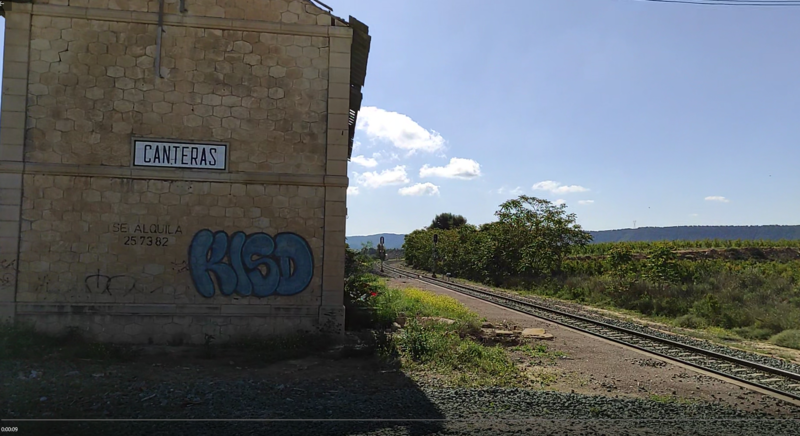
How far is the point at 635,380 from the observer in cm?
889

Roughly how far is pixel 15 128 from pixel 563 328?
12.7 metres

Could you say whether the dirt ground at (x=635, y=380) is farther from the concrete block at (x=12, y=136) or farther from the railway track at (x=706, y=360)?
the concrete block at (x=12, y=136)

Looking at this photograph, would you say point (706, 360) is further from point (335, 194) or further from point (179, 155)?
point (179, 155)

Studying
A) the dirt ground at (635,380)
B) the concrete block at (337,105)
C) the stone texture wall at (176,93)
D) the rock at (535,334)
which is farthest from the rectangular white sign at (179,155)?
the rock at (535,334)

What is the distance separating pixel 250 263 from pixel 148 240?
5.97 ft

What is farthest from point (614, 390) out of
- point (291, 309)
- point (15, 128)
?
point (15, 128)

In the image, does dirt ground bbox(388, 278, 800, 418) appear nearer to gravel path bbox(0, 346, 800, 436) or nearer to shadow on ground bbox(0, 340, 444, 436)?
gravel path bbox(0, 346, 800, 436)

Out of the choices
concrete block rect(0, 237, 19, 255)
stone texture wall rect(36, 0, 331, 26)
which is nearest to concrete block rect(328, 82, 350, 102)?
stone texture wall rect(36, 0, 331, 26)

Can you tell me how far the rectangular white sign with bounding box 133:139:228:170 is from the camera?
1019cm

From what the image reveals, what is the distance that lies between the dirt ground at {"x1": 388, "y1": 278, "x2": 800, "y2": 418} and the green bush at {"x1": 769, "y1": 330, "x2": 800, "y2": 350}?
4386 mm

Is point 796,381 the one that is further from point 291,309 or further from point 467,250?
point 467,250

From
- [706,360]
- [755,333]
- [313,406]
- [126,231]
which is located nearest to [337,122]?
[126,231]

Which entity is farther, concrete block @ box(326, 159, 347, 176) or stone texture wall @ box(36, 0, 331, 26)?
concrete block @ box(326, 159, 347, 176)

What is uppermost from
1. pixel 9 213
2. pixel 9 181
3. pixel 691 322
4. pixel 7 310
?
pixel 9 181
